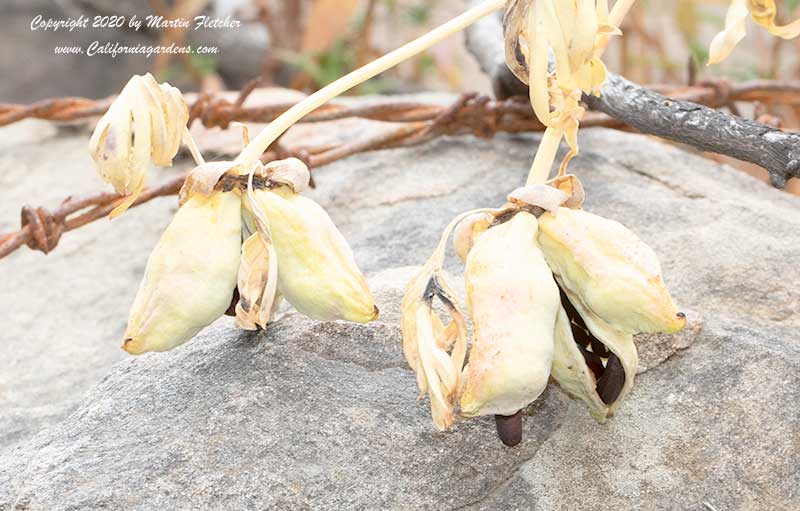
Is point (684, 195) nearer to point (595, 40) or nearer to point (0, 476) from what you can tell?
point (595, 40)

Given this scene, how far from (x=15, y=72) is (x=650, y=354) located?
194 cm

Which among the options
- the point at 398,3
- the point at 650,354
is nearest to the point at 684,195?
the point at 650,354

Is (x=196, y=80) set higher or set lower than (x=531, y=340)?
lower

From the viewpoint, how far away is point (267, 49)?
209 cm

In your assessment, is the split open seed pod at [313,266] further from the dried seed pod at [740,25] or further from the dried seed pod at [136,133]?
the dried seed pod at [740,25]

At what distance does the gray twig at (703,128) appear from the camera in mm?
521

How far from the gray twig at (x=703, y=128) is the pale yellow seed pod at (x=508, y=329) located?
171 mm

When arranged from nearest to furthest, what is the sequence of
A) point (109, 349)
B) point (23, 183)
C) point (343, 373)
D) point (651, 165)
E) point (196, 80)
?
point (343, 373) → point (109, 349) → point (651, 165) → point (23, 183) → point (196, 80)

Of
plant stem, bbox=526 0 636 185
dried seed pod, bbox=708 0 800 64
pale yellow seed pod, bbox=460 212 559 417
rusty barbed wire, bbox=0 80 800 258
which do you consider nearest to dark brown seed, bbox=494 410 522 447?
pale yellow seed pod, bbox=460 212 559 417

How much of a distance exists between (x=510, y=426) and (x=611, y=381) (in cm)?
6

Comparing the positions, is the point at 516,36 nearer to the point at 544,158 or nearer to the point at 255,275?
the point at 544,158

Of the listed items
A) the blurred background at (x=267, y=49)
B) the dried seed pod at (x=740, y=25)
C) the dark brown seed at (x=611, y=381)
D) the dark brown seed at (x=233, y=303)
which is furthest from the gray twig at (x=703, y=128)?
the blurred background at (x=267, y=49)

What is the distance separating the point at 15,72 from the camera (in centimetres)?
216

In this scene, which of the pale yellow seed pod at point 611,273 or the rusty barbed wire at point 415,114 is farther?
the rusty barbed wire at point 415,114
